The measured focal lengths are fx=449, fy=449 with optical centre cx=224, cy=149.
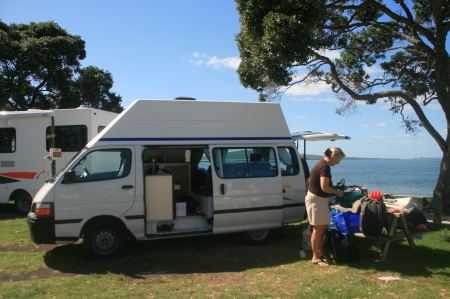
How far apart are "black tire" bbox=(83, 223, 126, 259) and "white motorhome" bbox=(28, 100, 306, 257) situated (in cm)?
2

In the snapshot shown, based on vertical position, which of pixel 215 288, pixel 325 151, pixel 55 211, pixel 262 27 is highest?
pixel 262 27

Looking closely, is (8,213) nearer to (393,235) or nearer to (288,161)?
(288,161)

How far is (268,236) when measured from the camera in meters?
8.77

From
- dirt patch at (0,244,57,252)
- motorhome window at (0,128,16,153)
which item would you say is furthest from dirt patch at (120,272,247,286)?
motorhome window at (0,128,16,153)

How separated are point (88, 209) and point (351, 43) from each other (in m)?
10.5

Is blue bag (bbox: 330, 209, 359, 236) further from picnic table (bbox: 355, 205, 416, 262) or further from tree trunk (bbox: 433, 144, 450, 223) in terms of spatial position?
tree trunk (bbox: 433, 144, 450, 223)

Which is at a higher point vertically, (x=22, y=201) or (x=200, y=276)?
(x=22, y=201)

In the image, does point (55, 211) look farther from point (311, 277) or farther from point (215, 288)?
point (311, 277)

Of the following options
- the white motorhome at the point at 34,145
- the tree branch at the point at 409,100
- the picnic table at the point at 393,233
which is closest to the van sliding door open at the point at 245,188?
the picnic table at the point at 393,233

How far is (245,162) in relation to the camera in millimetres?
8484

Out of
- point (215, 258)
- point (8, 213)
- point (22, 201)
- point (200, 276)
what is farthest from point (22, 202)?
point (200, 276)

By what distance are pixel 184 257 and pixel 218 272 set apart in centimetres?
113

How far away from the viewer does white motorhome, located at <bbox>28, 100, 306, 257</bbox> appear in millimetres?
7348

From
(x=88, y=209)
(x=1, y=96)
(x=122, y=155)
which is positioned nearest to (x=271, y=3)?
(x=122, y=155)
